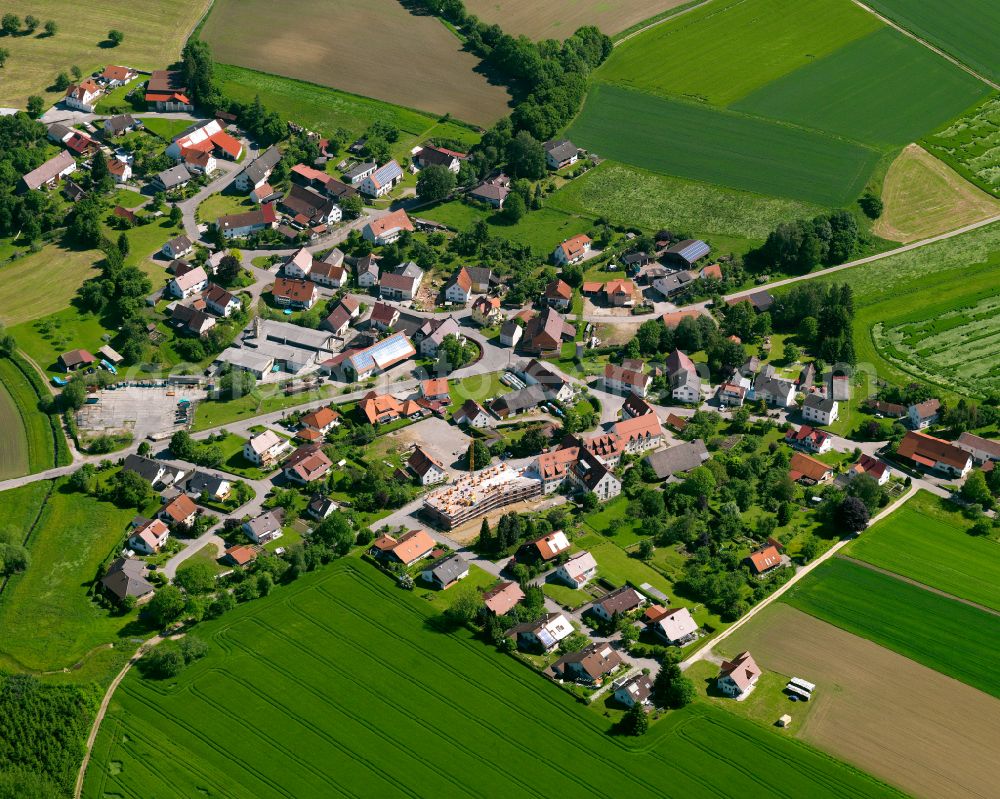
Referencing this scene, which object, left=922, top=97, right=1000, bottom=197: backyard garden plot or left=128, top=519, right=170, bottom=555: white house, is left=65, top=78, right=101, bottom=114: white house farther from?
left=922, top=97, right=1000, bottom=197: backyard garden plot

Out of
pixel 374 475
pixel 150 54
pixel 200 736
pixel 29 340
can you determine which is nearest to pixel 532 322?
pixel 374 475

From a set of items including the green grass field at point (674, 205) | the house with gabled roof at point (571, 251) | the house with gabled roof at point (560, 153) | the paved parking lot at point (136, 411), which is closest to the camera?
the paved parking lot at point (136, 411)

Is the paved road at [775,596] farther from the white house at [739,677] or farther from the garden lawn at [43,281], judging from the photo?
the garden lawn at [43,281]

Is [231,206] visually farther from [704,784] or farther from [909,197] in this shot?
[704,784]

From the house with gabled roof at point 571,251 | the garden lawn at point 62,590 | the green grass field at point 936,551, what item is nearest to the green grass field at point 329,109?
the house with gabled roof at point 571,251

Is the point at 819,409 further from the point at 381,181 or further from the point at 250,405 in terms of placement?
the point at 381,181

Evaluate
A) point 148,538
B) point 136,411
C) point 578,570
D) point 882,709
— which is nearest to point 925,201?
point 578,570
